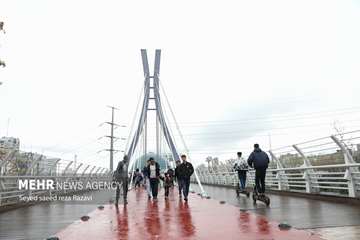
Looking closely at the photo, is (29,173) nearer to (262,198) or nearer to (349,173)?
(262,198)

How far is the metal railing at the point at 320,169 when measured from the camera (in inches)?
388

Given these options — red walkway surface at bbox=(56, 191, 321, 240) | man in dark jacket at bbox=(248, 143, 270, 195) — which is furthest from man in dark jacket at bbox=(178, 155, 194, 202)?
red walkway surface at bbox=(56, 191, 321, 240)

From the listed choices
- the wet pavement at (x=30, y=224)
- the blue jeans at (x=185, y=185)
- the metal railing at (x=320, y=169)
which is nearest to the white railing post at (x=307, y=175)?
the metal railing at (x=320, y=169)

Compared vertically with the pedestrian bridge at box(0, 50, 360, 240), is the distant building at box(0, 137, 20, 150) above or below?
above

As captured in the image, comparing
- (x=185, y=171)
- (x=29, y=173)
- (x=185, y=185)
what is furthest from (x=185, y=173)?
(x=29, y=173)

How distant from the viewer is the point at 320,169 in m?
11.5

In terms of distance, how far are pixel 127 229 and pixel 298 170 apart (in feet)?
25.2

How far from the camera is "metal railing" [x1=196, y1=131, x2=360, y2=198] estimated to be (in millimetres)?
9844

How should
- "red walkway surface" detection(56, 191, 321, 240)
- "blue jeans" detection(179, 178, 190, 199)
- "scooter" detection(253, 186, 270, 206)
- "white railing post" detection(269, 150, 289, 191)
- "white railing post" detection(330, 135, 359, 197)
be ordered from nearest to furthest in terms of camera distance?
"red walkway surface" detection(56, 191, 321, 240) → "white railing post" detection(330, 135, 359, 197) → "scooter" detection(253, 186, 270, 206) → "blue jeans" detection(179, 178, 190, 199) → "white railing post" detection(269, 150, 289, 191)

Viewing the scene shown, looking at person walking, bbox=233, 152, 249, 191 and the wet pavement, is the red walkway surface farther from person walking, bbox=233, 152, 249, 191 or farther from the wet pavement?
person walking, bbox=233, 152, 249, 191

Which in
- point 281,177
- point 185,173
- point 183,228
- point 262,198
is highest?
point 185,173

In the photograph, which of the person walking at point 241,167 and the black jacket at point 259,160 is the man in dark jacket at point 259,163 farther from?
the person walking at point 241,167

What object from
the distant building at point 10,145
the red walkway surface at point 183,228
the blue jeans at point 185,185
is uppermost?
Result: the distant building at point 10,145

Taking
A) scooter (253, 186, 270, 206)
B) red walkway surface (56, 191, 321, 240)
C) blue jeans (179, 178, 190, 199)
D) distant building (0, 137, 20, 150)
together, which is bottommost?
red walkway surface (56, 191, 321, 240)
